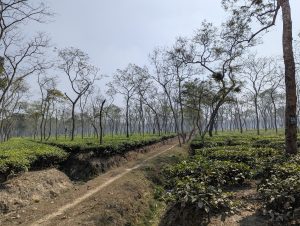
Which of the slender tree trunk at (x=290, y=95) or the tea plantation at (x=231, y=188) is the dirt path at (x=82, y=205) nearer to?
the tea plantation at (x=231, y=188)

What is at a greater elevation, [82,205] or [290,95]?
[290,95]

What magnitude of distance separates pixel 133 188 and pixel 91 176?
549 centimetres

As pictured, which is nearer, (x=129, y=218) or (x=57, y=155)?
(x=129, y=218)

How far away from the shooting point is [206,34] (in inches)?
1177

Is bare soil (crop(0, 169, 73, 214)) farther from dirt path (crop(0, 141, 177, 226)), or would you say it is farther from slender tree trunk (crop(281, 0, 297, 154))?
slender tree trunk (crop(281, 0, 297, 154))

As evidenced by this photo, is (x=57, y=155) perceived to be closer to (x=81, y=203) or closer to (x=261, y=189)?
(x=81, y=203)

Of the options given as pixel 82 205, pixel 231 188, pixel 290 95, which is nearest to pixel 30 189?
pixel 82 205

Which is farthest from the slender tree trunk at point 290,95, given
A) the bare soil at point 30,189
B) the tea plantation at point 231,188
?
the bare soil at point 30,189

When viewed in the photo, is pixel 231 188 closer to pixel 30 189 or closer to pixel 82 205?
pixel 82 205

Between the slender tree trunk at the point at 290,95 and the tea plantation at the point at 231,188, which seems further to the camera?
the slender tree trunk at the point at 290,95

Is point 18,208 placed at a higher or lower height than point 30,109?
lower

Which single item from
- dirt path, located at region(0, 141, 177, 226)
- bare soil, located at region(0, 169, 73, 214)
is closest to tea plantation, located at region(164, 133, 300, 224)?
dirt path, located at region(0, 141, 177, 226)

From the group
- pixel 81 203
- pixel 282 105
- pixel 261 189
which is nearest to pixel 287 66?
pixel 261 189

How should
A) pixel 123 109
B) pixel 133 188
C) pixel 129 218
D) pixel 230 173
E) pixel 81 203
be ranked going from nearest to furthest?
pixel 230 173 → pixel 129 218 → pixel 81 203 → pixel 133 188 → pixel 123 109
